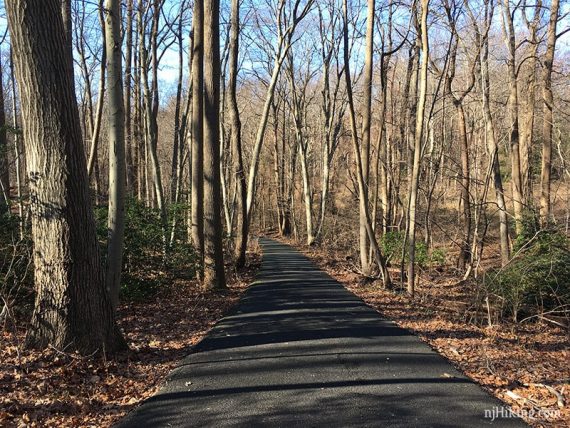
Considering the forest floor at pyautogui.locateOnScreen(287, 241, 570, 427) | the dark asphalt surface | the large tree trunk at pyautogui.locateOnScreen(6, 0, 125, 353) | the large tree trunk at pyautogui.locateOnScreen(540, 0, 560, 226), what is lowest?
the forest floor at pyautogui.locateOnScreen(287, 241, 570, 427)

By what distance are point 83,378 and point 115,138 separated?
3.66m

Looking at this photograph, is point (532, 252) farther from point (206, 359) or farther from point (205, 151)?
point (205, 151)

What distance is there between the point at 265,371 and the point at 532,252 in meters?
6.71

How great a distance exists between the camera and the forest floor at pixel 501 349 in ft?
14.9

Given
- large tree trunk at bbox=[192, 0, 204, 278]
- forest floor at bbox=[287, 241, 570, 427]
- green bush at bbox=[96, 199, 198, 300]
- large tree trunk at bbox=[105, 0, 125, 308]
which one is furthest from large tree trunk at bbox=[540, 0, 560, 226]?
large tree trunk at bbox=[105, 0, 125, 308]

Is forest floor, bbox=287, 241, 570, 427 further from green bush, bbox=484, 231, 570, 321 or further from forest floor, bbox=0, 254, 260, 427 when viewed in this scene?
forest floor, bbox=0, 254, 260, 427

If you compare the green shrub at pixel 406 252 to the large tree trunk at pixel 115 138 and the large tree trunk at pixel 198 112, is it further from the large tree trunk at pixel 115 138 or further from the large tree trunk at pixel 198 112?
the large tree trunk at pixel 115 138

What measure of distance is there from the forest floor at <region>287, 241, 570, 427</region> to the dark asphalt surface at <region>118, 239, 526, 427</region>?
27cm

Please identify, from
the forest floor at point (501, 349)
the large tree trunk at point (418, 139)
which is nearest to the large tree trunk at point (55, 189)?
the forest floor at point (501, 349)

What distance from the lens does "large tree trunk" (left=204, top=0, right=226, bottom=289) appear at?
1165cm

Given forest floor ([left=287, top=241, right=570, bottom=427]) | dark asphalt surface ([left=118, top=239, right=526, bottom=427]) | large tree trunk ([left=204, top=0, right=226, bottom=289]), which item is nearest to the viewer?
dark asphalt surface ([left=118, top=239, right=526, bottom=427])

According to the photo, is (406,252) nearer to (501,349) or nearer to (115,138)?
(501,349)

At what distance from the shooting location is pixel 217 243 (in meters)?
11.8

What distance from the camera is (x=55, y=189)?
532 cm
